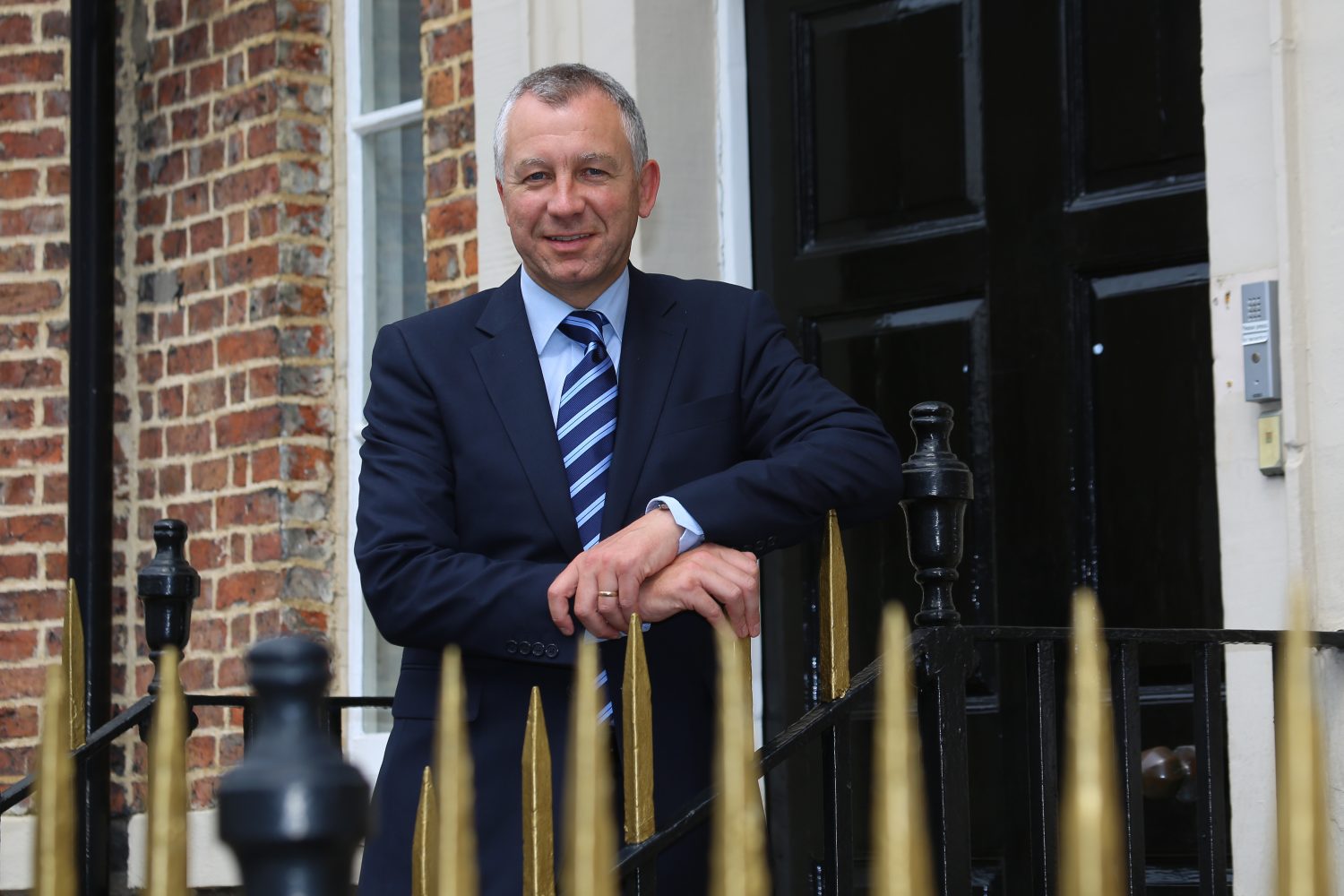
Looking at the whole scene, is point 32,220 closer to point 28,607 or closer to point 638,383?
point 28,607

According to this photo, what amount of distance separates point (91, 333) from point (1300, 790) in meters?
4.88

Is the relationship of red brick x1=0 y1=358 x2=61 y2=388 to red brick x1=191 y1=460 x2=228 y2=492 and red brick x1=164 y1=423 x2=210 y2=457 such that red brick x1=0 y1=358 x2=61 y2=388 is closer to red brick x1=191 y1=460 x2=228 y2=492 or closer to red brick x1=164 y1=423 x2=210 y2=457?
red brick x1=164 y1=423 x2=210 y2=457

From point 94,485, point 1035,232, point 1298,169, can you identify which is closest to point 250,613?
point 94,485

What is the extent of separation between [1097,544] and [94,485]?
9.86 ft

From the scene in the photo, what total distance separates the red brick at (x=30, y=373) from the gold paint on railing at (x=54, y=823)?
4.49 m

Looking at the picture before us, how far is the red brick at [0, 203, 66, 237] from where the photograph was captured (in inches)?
216

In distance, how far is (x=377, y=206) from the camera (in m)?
5.22

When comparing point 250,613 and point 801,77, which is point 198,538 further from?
point 801,77

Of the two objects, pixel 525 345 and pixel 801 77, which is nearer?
pixel 525 345

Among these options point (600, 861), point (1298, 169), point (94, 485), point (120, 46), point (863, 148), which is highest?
point (120, 46)

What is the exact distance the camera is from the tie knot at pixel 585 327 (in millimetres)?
2744

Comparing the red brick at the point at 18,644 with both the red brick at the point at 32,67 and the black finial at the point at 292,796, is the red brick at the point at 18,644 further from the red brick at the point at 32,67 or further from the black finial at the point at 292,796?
the black finial at the point at 292,796

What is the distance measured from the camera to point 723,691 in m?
1.18

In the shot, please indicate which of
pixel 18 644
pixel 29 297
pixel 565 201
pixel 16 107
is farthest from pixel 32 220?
pixel 565 201
